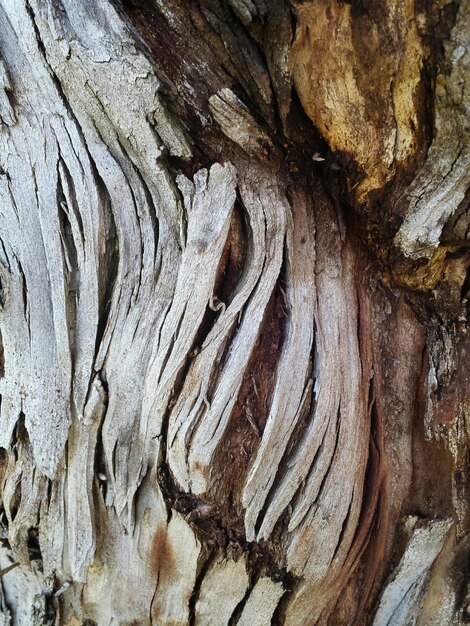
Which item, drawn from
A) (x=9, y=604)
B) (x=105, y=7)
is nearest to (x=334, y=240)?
(x=105, y=7)

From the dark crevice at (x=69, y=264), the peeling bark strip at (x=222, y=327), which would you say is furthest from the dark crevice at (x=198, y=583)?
the dark crevice at (x=69, y=264)

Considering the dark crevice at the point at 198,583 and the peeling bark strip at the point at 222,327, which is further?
the dark crevice at the point at 198,583

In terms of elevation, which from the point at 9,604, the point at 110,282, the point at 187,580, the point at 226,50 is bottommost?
the point at 9,604

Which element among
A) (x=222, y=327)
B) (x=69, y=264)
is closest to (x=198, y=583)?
(x=222, y=327)

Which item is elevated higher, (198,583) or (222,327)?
(222,327)

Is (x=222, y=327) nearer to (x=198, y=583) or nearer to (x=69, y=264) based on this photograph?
(x=69, y=264)

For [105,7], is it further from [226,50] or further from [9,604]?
[9,604]

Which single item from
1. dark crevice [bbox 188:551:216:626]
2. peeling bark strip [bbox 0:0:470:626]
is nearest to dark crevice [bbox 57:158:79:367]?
peeling bark strip [bbox 0:0:470:626]

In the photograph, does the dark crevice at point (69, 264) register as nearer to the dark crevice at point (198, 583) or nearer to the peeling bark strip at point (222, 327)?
the peeling bark strip at point (222, 327)
